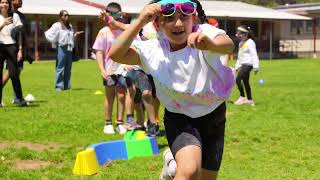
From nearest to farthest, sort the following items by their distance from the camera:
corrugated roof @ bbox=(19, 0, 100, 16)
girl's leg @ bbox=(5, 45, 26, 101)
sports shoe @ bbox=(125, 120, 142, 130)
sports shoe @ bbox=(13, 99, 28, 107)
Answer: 1. sports shoe @ bbox=(125, 120, 142, 130)
2. girl's leg @ bbox=(5, 45, 26, 101)
3. sports shoe @ bbox=(13, 99, 28, 107)
4. corrugated roof @ bbox=(19, 0, 100, 16)

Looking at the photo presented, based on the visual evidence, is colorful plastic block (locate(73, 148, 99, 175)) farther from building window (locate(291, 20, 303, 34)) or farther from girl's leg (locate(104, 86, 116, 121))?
building window (locate(291, 20, 303, 34))

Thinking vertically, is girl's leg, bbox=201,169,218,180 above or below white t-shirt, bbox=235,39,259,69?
above

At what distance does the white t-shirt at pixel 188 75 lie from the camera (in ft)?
13.7

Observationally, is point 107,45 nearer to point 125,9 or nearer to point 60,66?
point 60,66

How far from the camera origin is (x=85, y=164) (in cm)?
603

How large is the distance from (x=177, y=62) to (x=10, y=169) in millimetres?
2833

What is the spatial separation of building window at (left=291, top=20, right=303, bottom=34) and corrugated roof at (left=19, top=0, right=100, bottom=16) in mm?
21013

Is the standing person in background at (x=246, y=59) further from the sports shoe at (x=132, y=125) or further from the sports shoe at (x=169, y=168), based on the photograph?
the sports shoe at (x=169, y=168)

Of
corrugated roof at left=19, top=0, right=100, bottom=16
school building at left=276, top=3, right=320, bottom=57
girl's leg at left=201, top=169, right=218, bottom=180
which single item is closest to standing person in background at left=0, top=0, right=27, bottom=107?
girl's leg at left=201, top=169, right=218, bottom=180

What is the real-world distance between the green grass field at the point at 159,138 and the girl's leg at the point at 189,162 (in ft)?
6.03

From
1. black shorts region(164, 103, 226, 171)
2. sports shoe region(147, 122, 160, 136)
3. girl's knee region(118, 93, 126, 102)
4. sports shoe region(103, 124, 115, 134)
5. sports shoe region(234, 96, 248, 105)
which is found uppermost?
black shorts region(164, 103, 226, 171)

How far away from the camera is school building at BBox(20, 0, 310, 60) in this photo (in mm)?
37688

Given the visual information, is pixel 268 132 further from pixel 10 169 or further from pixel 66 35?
pixel 66 35

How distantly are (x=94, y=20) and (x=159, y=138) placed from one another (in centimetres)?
3648
